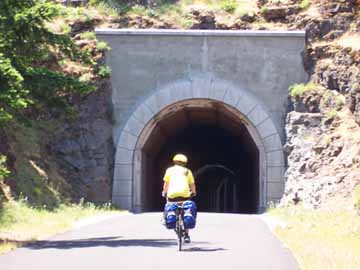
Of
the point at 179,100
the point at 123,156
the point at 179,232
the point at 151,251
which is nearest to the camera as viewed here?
the point at 151,251

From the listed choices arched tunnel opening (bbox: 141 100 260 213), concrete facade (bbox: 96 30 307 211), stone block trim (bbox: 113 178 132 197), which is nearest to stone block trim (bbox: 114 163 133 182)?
concrete facade (bbox: 96 30 307 211)

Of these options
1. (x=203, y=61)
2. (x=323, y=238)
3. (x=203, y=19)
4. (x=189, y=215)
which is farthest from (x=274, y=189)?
(x=189, y=215)

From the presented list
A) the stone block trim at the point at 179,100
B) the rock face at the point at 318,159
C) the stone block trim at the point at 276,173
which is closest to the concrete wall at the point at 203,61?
the stone block trim at the point at 179,100

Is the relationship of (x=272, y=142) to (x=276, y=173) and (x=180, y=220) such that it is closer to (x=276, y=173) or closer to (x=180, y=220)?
(x=276, y=173)

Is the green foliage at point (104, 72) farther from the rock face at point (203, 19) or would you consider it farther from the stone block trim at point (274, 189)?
the stone block trim at point (274, 189)

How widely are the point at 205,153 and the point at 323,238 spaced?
30115mm

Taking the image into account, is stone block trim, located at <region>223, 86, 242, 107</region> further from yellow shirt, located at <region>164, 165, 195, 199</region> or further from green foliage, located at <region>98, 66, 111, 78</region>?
yellow shirt, located at <region>164, 165, 195, 199</region>

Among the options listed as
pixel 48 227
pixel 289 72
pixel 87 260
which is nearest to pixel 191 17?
pixel 289 72

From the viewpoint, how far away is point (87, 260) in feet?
39.8

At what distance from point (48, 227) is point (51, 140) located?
972cm

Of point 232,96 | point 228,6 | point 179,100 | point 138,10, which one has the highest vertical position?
point 228,6

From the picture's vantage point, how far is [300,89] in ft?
92.5

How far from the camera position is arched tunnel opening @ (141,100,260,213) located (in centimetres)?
3155

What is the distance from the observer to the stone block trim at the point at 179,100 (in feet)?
92.9
